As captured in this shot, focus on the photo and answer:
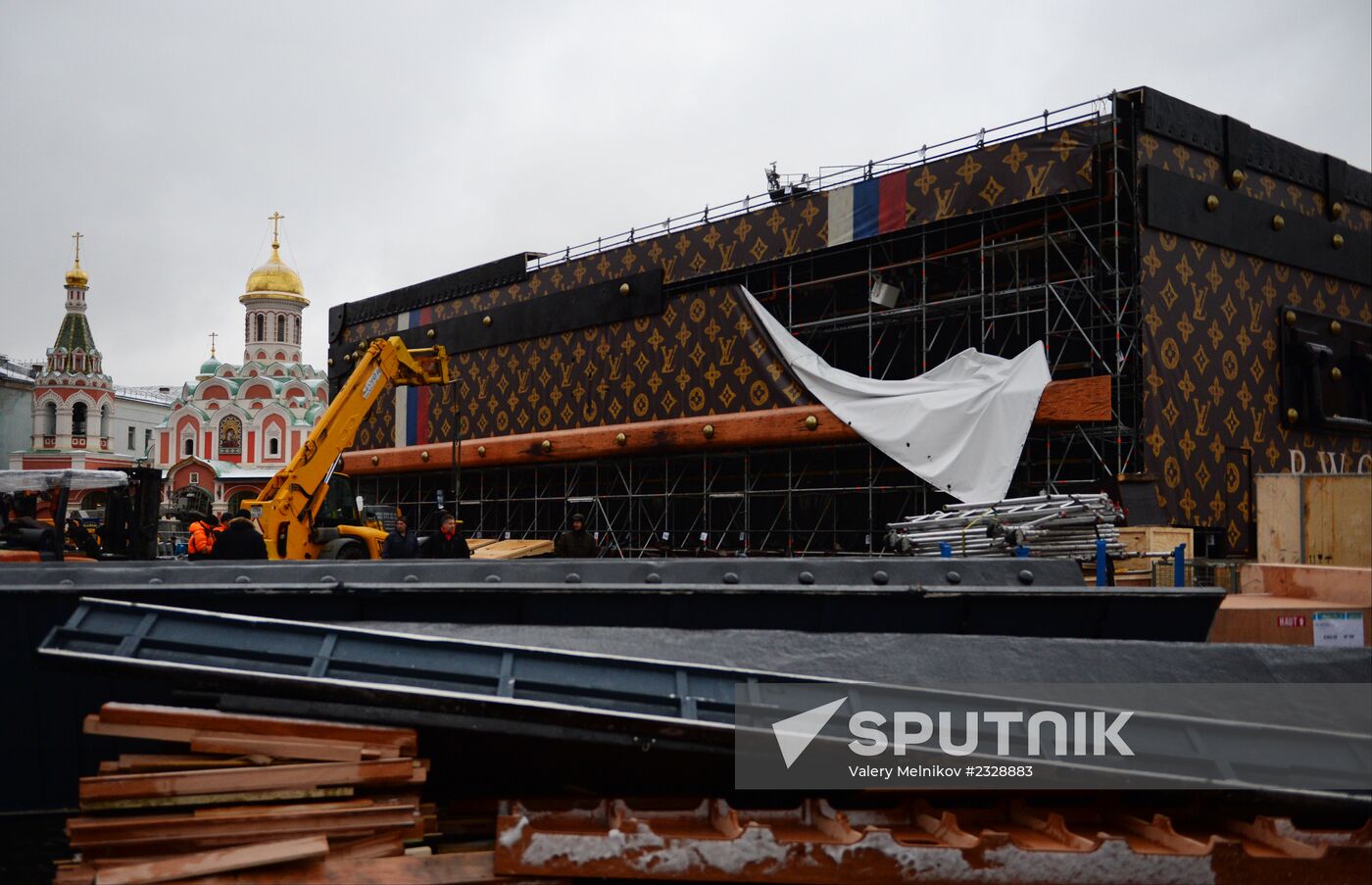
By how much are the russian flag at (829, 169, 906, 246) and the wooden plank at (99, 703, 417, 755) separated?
18.3 meters

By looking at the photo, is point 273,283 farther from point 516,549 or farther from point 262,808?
point 262,808

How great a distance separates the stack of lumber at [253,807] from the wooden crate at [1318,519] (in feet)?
19.8

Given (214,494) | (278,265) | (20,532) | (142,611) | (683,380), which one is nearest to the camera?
(142,611)

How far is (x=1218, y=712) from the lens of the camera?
5875mm

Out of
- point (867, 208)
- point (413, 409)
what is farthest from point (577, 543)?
point (413, 409)

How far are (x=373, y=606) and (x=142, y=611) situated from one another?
61.0 inches

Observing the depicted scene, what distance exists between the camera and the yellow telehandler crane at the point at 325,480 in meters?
17.0

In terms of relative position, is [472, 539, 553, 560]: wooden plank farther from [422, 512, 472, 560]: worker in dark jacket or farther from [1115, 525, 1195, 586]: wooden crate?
[1115, 525, 1195, 586]: wooden crate

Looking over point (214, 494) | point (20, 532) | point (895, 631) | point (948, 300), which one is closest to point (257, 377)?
point (214, 494)

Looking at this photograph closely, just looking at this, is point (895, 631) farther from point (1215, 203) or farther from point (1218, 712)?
point (1215, 203)

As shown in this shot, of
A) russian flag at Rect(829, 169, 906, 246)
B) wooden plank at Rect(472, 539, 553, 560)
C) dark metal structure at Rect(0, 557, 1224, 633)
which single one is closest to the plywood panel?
dark metal structure at Rect(0, 557, 1224, 633)

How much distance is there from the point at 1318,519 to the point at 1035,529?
749cm

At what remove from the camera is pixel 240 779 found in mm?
5090

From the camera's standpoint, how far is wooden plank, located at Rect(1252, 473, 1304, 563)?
8.30 metres
